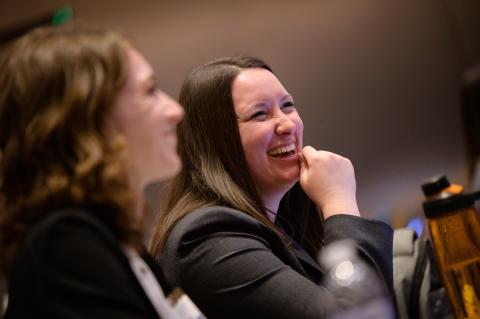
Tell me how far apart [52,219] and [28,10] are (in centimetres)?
145

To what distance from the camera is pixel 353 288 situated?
808mm

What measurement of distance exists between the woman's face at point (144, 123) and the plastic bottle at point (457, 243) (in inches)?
19.6

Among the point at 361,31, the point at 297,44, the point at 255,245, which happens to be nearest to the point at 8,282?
the point at 255,245

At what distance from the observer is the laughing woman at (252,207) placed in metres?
1.02

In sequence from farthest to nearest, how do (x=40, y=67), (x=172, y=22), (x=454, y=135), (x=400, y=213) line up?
(x=454, y=135)
(x=172, y=22)
(x=400, y=213)
(x=40, y=67)

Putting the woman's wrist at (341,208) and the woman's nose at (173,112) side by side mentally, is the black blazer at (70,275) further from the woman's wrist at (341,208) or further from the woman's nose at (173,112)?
the woman's wrist at (341,208)

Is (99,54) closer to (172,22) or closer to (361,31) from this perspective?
(172,22)

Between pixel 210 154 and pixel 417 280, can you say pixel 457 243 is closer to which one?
pixel 417 280

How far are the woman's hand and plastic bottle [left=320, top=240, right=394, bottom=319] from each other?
6.5 inches

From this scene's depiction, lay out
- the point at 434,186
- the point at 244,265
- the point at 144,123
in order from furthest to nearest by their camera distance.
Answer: the point at 434,186 → the point at 244,265 → the point at 144,123

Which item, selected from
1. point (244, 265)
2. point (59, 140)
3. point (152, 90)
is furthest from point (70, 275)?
point (244, 265)

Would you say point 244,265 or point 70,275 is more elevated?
point 70,275

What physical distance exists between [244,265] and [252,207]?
171 millimetres

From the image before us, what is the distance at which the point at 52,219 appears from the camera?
0.68 m
